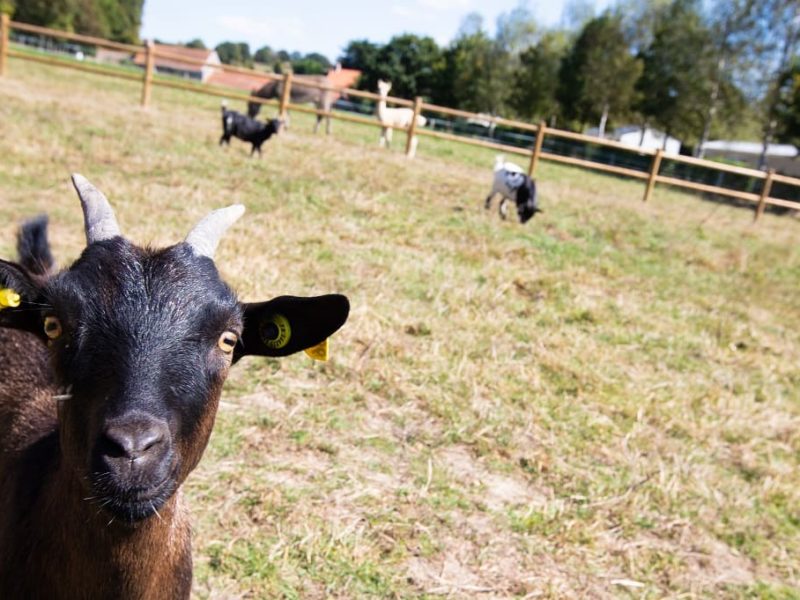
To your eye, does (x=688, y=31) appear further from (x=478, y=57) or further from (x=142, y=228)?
(x=142, y=228)

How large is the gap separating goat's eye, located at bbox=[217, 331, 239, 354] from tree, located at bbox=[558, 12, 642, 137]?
47.4 m

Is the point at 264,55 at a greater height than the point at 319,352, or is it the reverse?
the point at 264,55

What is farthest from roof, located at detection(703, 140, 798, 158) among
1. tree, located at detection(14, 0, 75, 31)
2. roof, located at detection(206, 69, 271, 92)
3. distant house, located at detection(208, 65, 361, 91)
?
tree, located at detection(14, 0, 75, 31)

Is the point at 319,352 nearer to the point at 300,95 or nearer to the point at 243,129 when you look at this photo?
the point at 243,129

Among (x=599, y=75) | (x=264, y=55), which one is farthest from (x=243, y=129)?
(x=264, y=55)

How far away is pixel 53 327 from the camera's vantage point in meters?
2.32

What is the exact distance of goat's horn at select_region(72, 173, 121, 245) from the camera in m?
2.63

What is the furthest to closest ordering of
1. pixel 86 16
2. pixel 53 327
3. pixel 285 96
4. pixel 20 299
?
1. pixel 86 16
2. pixel 285 96
3. pixel 20 299
4. pixel 53 327

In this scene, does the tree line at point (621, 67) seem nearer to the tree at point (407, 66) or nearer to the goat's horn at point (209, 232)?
the tree at point (407, 66)

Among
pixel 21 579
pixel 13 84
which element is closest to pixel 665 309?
pixel 21 579

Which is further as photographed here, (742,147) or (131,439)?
(742,147)

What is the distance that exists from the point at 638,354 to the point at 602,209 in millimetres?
8228

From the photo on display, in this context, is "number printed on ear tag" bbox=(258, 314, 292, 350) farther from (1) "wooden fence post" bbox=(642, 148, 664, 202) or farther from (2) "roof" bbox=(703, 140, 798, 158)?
(2) "roof" bbox=(703, 140, 798, 158)

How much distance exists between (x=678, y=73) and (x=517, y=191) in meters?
35.9
